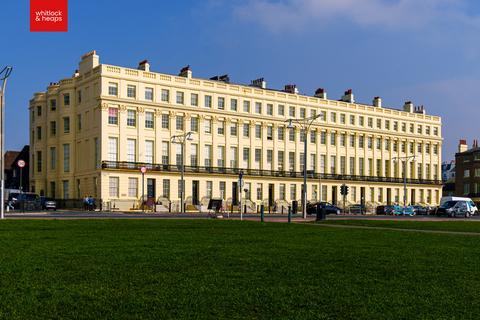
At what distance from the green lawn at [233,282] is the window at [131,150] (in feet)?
193

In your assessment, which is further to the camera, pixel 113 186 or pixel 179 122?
pixel 179 122

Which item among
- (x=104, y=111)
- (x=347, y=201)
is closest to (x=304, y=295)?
(x=104, y=111)

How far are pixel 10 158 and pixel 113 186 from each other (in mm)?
39258

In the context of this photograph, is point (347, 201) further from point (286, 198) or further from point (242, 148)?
point (242, 148)

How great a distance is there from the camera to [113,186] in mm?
71438

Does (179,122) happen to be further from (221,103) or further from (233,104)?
(233,104)

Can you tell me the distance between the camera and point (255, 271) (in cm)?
1112

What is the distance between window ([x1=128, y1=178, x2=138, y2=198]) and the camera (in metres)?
72.9

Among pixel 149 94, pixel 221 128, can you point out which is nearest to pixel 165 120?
pixel 149 94

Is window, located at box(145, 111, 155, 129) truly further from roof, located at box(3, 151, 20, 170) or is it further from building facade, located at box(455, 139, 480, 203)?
building facade, located at box(455, 139, 480, 203)

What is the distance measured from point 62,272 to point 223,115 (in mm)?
72701

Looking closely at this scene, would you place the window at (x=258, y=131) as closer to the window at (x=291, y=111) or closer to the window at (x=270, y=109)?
the window at (x=270, y=109)

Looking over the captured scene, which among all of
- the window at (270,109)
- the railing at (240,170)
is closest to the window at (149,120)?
the railing at (240,170)

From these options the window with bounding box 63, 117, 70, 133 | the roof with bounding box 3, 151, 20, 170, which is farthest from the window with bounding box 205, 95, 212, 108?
the roof with bounding box 3, 151, 20, 170
